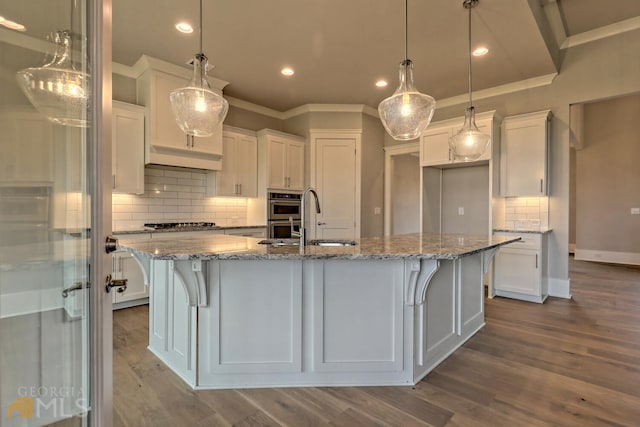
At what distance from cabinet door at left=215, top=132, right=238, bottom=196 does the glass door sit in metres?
3.51

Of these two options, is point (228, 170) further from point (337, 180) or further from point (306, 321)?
point (306, 321)

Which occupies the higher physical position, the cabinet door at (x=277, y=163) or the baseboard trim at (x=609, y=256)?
the cabinet door at (x=277, y=163)

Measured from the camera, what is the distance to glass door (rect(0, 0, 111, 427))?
2.23 ft

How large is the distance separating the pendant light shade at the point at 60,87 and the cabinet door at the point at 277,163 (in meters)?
3.77

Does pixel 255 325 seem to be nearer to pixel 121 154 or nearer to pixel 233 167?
pixel 121 154

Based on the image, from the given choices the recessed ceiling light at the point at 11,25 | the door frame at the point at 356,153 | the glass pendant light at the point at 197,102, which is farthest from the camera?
the door frame at the point at 356,153

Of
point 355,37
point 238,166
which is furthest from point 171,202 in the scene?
point 355,37

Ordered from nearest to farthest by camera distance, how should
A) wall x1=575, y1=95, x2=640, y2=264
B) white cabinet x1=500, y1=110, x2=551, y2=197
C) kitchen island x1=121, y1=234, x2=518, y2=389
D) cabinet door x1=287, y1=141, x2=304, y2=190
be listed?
kitchen island x1=121, y1=234, x2=518, y2=389 < white cabinet x1=500, y1=110, x2=551, y2=197 < cabinet door x1=287, y1=141, x2=304, y2=190 < wall x1=575, y1=95, x2=640, y2=264

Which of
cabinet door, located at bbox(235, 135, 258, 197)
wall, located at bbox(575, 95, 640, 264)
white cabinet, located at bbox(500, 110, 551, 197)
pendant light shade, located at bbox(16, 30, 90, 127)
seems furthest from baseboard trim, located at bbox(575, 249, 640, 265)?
pendant light shade, located at bbox(16, 30, 90, 127)

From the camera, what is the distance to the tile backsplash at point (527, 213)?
408cm

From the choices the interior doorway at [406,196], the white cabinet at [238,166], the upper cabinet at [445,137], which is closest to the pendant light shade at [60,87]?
the white cabinet at [238,166]

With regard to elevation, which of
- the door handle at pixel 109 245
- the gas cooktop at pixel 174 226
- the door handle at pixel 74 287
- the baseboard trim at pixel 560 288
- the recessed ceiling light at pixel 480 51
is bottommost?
the baseboard trim at pixel 560 288

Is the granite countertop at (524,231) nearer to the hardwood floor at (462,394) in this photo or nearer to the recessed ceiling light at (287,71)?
the hardwood floor at (462,394)

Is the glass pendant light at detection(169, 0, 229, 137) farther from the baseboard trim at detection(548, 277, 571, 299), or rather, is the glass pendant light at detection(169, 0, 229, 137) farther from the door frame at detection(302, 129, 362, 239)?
the baseboard trim at detection(548, 277, 571, 299)
